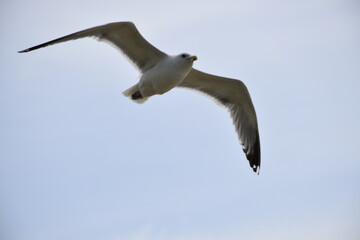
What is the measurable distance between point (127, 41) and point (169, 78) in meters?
0.77

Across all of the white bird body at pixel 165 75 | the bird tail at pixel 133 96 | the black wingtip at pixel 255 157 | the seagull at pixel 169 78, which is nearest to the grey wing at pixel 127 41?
the seagull at pixel 169 78

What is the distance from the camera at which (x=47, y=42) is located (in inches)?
280

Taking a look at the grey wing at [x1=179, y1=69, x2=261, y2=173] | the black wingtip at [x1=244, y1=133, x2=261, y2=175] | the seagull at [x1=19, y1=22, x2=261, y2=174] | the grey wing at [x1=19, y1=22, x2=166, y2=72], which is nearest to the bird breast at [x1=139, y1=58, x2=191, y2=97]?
the seagull at [x1=19, y1=22, x2=261, y2=174]

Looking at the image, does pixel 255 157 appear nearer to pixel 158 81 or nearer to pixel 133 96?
pixel 133 96

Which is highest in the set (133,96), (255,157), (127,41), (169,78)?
(127,41)

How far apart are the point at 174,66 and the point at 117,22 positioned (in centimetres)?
90

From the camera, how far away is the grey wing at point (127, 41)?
736 centimetres

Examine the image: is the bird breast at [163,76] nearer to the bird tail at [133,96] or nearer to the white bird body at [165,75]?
the white bird body at [165,75]

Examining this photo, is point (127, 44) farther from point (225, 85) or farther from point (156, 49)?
point (225, 85)

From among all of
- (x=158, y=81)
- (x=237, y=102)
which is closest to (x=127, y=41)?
(x=158, y=81)

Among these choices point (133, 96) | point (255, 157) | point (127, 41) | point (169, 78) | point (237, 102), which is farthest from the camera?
point (255, 157)

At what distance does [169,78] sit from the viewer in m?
7.57

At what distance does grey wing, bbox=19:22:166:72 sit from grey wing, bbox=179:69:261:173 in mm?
822

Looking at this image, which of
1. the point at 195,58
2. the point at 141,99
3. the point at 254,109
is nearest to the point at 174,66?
the point at 195,58
